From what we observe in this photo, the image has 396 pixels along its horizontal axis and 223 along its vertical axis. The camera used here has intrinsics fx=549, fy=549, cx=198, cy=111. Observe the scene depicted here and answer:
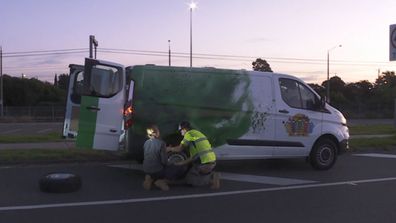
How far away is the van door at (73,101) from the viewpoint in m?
10.9

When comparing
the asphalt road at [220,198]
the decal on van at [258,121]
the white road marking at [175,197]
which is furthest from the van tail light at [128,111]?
the decal on van at [258,121]

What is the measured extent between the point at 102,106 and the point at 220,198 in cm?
325

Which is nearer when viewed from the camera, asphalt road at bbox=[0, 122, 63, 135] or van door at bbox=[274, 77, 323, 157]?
van door at bbox=[274, 77, 323, 157]

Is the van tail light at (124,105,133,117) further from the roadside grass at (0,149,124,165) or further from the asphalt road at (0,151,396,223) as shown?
the roadside grass at (0,149,124,165)

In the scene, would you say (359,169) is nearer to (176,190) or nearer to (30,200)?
(176,190)

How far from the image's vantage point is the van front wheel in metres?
12.3

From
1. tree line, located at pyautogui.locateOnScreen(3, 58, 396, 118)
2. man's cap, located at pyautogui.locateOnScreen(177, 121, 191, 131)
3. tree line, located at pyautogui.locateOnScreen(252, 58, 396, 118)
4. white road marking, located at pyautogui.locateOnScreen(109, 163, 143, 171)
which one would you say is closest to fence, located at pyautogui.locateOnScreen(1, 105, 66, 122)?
tree line, located at pyautogui.locateOnScreen(3, 58, 396, 118)

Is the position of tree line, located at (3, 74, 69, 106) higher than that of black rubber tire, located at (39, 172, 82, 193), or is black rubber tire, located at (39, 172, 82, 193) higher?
tree line, located at (3, 74, 69, 106)

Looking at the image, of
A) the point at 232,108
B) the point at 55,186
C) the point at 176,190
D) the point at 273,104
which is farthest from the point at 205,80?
the point at 55,186

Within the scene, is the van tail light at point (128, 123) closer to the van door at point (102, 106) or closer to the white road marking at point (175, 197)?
the van door at point (102, 106)

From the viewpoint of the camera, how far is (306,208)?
26.3ft

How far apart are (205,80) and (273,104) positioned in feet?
5.37

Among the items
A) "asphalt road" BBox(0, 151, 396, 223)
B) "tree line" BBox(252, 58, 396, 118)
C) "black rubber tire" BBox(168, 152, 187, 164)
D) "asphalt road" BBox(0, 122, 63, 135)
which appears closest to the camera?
"asphalt road" BBox(0, 151, 396, 223)

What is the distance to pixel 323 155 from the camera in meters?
12.4
